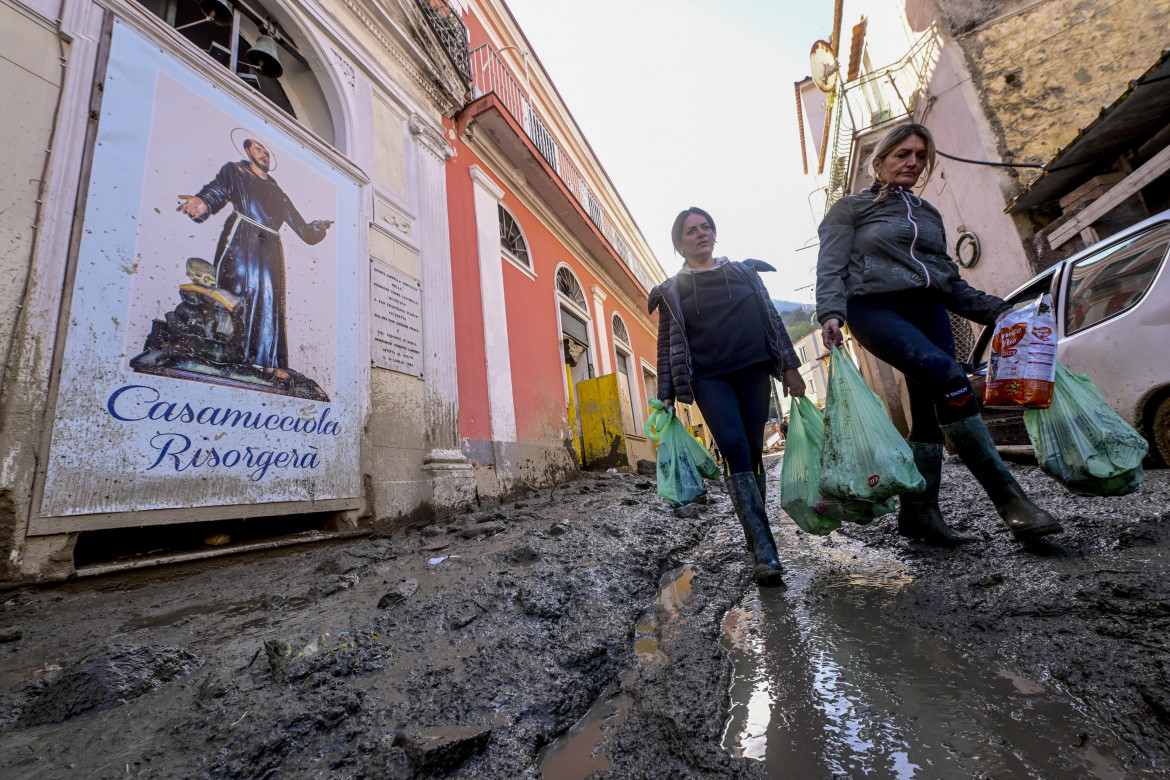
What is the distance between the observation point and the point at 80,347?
7.75ft

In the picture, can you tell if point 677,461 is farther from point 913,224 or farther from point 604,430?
point 604,430

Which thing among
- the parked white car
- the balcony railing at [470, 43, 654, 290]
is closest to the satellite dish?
the balcony railing at [470, 43, 654, 290]

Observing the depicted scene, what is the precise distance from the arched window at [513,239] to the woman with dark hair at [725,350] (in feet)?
17.1

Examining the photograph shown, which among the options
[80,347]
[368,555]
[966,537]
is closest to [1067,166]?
[966,537]

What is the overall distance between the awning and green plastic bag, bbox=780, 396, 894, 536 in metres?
5.51

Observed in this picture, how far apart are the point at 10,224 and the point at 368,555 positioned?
2.29 metres

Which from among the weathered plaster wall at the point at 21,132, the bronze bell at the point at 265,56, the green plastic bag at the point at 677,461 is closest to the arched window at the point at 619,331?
the bronze bell at the point at 265,56

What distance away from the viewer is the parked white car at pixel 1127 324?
249 centimetres

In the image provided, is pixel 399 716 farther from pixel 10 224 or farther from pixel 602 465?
pixel 602 465

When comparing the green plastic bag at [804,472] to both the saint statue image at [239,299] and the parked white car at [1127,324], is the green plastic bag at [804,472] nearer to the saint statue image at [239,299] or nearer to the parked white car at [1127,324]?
the parked white car at [1127,324]

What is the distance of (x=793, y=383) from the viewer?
7.04 ft

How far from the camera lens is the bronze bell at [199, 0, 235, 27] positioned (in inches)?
153

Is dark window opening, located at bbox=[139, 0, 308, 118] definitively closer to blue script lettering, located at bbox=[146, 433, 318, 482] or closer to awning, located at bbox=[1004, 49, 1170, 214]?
blue script lettering, located at bbox=[146, 433, 318, 482]

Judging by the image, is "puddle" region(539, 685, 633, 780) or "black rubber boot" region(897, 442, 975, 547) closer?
"puddle" region(539, 685, 633, 780)
